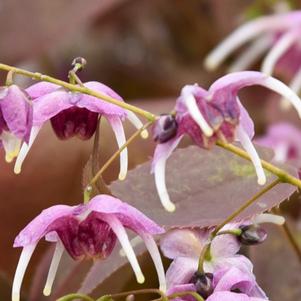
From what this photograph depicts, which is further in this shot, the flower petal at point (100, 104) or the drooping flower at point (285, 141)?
the drooping flower at point (285, 141)

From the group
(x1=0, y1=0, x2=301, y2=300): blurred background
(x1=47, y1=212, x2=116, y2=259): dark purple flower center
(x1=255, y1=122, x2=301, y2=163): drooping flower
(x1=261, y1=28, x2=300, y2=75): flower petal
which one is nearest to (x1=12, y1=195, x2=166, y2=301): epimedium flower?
(x1=47, y1=212, x2=116, y2=259): dark purple flower center

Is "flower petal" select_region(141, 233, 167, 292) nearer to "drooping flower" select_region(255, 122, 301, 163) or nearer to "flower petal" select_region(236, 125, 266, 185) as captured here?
"flower petal" select_region(236, 125, 266, 185)

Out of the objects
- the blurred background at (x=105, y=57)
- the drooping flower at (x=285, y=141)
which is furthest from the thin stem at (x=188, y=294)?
the drooping flower at (x=285, y=141)

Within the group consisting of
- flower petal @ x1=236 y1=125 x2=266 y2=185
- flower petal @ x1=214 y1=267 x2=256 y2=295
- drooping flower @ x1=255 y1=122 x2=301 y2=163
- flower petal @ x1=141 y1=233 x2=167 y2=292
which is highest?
flower petal @ x1=236 y1=125 x2=266 y2=185

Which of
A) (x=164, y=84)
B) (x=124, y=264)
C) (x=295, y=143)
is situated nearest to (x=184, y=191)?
(x=124, y=264)

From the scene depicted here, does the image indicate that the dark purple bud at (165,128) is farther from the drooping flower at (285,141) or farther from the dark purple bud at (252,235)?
the drooping flower at (285,141)

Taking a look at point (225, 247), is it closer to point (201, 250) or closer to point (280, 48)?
point (201, 250)
